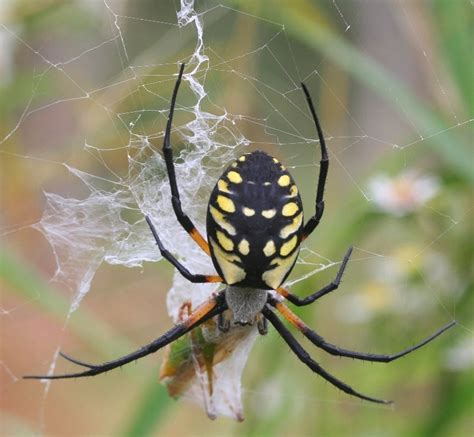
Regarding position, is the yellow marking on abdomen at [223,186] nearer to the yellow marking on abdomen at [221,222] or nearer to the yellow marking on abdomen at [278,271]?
the yellow marking on abdomen at [221,222]

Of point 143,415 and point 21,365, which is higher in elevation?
point 143,415

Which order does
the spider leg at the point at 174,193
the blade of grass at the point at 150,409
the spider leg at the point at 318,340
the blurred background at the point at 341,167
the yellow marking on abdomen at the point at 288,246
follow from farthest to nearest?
the blade of grass at the point at 150,409, the blurred background at the point at 341,167, the spider leg at the point at 318,340, the spider leg at the point at 174,193, the yellow marking on abdomen at the point at 288,246

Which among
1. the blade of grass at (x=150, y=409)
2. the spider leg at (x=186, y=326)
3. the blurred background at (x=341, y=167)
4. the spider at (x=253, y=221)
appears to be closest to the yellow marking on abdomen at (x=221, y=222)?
the spider at (x=253, y=221)

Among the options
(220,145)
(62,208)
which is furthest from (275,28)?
(62,208)

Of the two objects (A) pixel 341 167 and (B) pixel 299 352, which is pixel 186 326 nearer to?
(B) pixel 299 352

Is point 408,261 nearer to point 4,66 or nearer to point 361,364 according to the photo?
point 361,364

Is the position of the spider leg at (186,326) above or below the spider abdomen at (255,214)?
below

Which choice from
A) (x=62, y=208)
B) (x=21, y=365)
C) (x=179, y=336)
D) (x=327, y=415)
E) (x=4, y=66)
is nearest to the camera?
(x=179, y=336)
